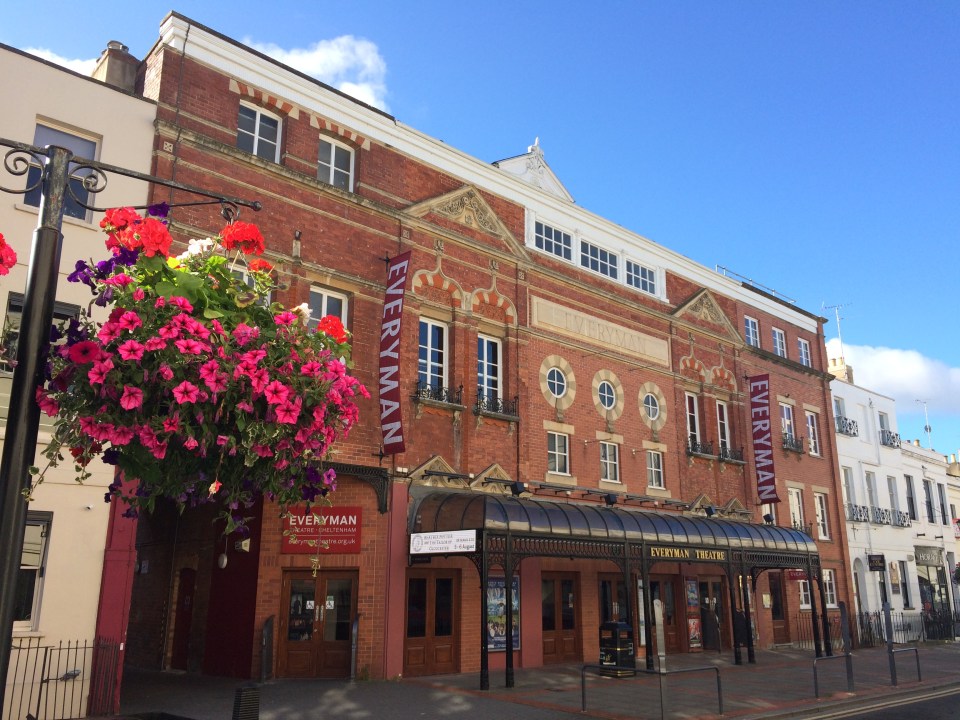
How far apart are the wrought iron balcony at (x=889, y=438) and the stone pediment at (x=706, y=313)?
11482mm

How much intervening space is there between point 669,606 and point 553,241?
1131cm

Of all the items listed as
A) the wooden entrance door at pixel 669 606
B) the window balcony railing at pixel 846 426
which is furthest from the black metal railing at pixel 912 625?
the wooden entrance door at pixel 669 606

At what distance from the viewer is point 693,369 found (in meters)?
26.5

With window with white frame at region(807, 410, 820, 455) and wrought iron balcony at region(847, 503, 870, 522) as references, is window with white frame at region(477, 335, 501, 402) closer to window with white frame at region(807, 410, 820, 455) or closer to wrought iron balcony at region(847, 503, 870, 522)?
window with white frame at region(807, 410, 820, 455)

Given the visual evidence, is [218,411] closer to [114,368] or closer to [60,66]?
[114,368]

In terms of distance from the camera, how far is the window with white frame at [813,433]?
30939mm

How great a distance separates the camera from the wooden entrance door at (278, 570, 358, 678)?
53.0 ft

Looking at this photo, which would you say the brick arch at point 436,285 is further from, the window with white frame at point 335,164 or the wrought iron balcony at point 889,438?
the wrought iron balcony at point 889,438

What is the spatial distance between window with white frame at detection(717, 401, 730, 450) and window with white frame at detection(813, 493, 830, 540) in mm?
5539

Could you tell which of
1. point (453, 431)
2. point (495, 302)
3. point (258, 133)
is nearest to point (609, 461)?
point (495, 302)

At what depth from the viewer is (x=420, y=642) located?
1720cm

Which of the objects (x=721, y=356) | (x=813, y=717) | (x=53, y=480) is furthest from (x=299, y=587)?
(x=721, y=356)

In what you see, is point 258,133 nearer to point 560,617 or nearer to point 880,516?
point 560,617

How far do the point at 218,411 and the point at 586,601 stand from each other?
676 inches
